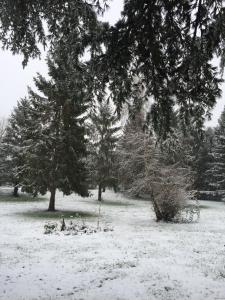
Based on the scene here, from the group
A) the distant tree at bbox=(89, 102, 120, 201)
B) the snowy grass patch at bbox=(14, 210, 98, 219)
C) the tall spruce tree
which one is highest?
the distant tree at bbox=(89, 102, 120, 201)

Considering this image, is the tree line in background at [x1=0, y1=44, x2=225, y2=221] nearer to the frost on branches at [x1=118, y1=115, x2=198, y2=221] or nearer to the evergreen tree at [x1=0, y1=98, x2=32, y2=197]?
the frost on branches at [x1=118, y1=115, x2=198, y2=221]

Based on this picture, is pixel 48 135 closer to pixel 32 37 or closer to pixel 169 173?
pixel 169 173

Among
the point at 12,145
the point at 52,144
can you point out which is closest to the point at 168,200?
the point at 52,144

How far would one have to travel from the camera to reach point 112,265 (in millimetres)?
11242

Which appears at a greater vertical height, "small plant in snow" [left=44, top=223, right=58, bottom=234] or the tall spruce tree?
the tall spruce tree

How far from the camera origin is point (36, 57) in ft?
21.7

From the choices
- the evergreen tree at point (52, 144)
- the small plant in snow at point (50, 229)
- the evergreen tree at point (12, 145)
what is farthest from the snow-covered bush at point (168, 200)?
the evergreen tree at point (12, 145)

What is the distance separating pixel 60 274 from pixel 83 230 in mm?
7884

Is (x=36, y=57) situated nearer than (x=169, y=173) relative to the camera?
Yes

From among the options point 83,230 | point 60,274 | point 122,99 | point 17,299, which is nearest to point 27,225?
point 83,230

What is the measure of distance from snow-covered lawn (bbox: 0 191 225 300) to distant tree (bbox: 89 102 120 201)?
22739 mm

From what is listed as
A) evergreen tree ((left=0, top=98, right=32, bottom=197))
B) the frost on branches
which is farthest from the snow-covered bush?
evergreen tree ((left=0, top=98, right=32, bottom=197))

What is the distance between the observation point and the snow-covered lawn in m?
8.66

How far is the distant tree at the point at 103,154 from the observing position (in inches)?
1621
